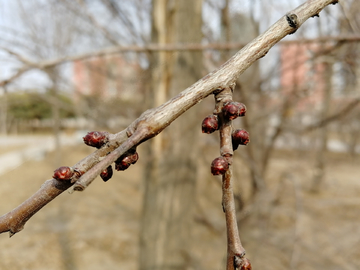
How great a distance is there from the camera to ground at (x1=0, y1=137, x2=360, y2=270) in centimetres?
422

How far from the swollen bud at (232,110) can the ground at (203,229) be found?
2.47m

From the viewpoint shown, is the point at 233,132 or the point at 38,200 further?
the point at 233,132

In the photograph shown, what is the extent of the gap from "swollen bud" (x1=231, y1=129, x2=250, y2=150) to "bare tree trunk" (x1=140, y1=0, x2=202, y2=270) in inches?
101

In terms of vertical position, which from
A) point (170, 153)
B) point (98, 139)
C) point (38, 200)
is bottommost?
point (38, 200)

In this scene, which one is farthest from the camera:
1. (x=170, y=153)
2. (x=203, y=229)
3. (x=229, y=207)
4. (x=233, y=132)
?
(x=203, y=229)

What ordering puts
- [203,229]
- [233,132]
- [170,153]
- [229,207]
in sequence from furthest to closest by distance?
[203,229], [170,153], [233,132], [229,207]

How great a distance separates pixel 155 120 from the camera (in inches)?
21.0

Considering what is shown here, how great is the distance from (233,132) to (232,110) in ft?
0.24

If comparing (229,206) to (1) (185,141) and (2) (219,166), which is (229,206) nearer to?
(2) (219,166)

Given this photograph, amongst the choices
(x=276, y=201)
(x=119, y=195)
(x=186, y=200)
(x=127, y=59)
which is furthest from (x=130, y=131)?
(x=119, y=195)

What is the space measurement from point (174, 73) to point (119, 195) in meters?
5.20

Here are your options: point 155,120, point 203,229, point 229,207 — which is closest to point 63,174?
point 155,120

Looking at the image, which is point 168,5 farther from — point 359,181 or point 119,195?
point 359,181

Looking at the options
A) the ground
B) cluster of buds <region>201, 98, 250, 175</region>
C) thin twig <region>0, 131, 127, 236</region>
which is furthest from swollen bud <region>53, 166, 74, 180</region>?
the ground
